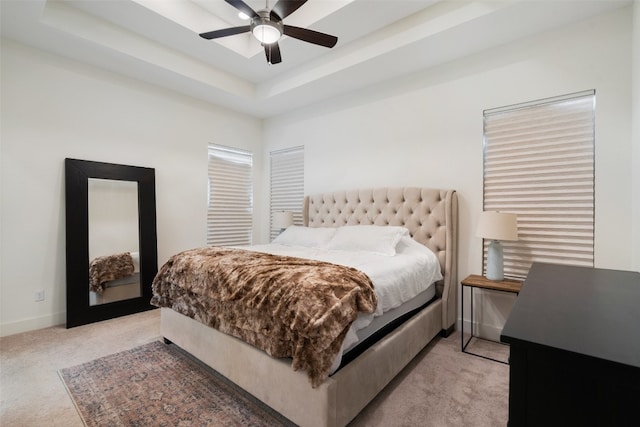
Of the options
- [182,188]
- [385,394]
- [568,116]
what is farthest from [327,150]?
[385,394]

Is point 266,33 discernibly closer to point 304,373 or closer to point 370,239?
point 370,239

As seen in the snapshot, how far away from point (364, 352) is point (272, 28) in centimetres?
243

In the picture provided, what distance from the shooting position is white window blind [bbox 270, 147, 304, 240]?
4863 millimetres

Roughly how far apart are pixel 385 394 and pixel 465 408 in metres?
0.51

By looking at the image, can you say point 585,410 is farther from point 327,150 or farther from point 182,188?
point 182,188

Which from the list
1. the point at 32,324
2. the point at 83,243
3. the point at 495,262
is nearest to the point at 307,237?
the point at 495,262

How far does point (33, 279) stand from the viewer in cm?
313

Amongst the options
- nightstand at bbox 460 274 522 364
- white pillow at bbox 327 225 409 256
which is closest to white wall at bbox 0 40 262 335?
white pillow at bbox 327 225 409 256

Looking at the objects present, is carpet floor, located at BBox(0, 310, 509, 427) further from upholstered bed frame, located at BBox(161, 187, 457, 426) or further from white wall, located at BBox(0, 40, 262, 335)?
white wall, located at BBox(0, 40, 262, 335)

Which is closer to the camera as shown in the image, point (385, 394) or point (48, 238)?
point (385, 394)

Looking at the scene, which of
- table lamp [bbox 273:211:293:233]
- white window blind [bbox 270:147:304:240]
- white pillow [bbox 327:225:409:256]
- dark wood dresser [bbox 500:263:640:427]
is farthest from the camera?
white window blind [bbox 270:147:304:240]

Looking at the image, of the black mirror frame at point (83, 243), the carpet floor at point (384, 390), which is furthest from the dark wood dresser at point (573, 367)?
the black mirror frame at point (83, 243)

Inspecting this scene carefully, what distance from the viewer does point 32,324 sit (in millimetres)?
3104

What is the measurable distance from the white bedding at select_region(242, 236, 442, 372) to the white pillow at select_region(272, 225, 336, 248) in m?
0.21
